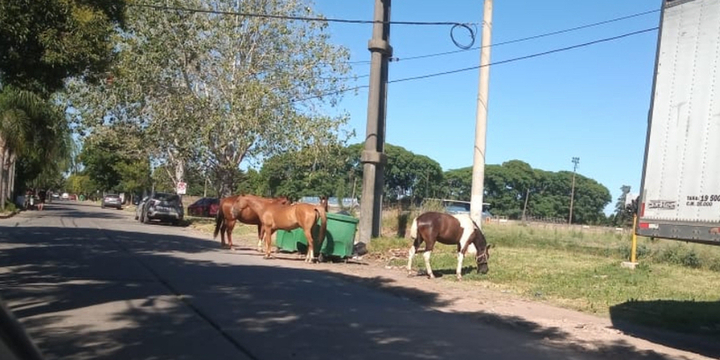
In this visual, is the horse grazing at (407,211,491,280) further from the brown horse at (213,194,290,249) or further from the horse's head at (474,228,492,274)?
the brown horse at (213,194,290,249)

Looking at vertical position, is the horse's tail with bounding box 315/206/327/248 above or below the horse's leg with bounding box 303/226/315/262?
above

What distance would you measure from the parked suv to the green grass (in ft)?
59.2

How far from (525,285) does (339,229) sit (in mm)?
5849

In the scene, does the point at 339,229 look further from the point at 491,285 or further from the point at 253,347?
the point at 253,347

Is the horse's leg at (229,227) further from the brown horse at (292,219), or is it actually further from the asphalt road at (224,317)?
the asphalt road at (224,317)

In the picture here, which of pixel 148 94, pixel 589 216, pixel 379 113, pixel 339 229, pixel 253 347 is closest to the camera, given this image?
pixel 253 347

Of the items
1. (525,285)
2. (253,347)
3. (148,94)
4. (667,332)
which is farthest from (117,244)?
(148,94)

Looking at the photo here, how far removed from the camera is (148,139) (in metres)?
35.8

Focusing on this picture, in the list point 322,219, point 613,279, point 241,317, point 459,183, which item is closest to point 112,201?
point 322,219

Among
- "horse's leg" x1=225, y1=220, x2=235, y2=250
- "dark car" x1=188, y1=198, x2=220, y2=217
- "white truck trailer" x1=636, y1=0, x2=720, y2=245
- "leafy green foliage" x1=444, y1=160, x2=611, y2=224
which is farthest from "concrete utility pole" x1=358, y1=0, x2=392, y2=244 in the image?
"leafy green foliage" x1=444, y1=160, x2=611, y2=224

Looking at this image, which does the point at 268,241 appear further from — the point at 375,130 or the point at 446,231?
the point at 375,130

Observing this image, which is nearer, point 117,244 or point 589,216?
point 117,244

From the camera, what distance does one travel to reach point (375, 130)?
22.7 metres

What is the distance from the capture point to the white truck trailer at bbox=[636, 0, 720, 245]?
834cm
